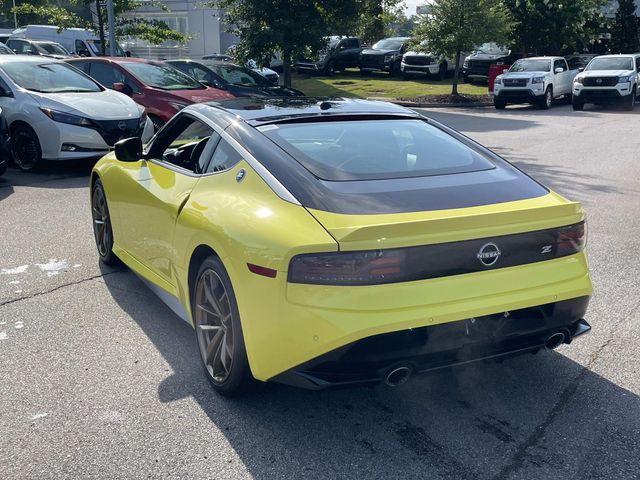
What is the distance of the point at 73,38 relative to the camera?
34.0 meters

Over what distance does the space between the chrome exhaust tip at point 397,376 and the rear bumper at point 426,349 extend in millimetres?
12

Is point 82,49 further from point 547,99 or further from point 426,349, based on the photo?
point 426,349

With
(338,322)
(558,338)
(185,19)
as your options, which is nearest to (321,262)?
(338,322)

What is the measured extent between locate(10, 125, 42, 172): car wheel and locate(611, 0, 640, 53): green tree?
111 feet

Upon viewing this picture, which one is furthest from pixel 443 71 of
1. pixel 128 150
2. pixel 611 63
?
pixel 128 150

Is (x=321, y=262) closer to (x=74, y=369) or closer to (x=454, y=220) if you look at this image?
(x=454, y=220)

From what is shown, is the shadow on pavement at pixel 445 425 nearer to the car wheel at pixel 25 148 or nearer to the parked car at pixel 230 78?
the car wheel at pixel 25 148

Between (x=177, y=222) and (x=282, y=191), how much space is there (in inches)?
34.5

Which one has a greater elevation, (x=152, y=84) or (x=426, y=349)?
(x=152, y=84)

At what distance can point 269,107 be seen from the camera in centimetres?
463

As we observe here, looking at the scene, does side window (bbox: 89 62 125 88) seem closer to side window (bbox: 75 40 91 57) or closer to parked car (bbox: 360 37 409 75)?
side window (bbox: 75 40 91 57)

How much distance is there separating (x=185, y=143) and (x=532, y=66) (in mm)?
22602

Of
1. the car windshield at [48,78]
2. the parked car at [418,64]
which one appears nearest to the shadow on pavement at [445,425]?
the car windshield at [48,78]

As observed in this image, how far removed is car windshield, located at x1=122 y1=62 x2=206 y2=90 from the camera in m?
13.1
